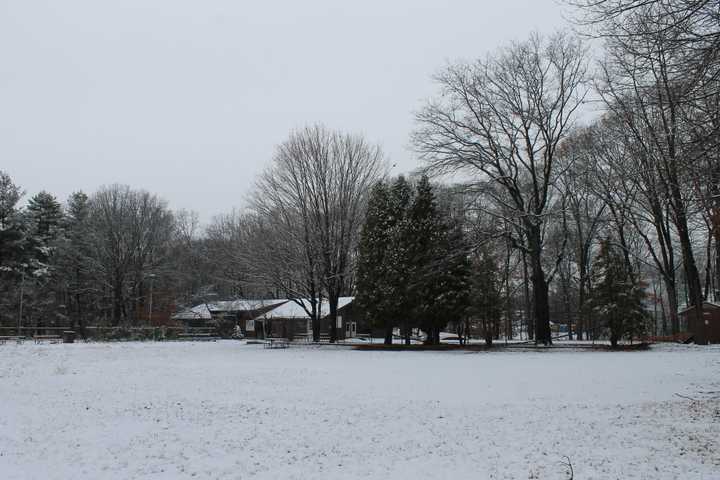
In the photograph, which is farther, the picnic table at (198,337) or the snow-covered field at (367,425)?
the picnic table at (198,337)

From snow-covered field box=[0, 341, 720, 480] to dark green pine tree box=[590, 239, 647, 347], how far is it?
35.5 feet

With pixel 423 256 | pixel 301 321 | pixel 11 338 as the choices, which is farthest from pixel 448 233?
pixel 11 338

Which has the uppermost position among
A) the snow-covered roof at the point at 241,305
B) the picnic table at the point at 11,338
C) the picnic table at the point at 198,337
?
the snow-covered roof at the point at 241,305

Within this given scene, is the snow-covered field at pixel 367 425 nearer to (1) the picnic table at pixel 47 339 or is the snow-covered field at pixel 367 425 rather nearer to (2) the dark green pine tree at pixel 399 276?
Result: (2) the dark green pine tree at pixel 399 276

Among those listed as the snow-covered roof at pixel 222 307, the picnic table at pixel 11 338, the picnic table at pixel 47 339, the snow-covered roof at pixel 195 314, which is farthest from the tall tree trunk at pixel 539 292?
the snow-covered roof at pixel 195 314

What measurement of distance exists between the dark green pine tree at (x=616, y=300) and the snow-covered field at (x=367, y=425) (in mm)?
10829

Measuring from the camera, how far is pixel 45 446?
8961 millimetres

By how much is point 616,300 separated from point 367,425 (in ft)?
76.6

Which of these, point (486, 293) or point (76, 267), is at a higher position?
point (76, 267)

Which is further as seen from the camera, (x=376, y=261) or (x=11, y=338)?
(x=11, y=338)

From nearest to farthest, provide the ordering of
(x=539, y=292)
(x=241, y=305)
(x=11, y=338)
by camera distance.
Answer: (x=539, y=292), (x=11, y=338), (x=241, y=305)

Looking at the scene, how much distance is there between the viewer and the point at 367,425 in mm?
10516

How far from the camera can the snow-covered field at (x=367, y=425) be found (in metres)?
7.73

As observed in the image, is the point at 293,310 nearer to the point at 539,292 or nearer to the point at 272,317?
the point at 272,317
